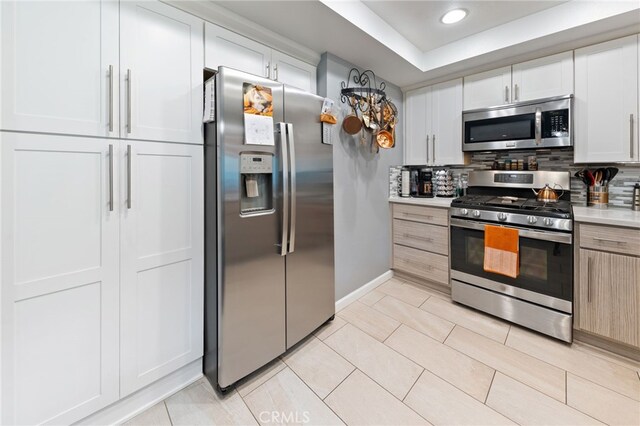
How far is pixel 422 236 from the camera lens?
279 cm

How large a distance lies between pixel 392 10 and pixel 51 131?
2.25 metres

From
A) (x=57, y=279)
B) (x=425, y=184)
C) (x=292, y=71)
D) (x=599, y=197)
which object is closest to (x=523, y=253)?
(x=599, y=197)

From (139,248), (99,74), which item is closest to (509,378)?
(139,248)

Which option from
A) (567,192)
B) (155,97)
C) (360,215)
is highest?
(155,97)

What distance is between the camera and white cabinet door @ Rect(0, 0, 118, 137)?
1034 mm

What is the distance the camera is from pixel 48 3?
3.62ft

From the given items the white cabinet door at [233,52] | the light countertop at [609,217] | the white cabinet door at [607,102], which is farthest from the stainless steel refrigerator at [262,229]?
the white cabinet door at [607,102]

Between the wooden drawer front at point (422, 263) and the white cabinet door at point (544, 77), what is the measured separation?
1.67 meters

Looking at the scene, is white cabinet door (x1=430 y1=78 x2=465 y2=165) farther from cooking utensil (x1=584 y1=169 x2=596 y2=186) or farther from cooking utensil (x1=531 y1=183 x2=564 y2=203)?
cooking utensil (x1=584 y1=169 x2=596 y2=186)

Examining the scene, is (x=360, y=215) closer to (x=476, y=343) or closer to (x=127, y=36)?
(x=476, y=343)

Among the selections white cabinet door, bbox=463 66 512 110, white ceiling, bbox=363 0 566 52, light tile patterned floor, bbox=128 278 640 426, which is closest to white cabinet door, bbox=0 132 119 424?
light tile patterned floor, bbox=128 278 640 426

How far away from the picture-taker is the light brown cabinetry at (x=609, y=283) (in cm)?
166

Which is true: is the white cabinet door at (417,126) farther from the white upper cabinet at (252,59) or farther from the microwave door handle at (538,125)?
the white upper cabinet at (252,59)

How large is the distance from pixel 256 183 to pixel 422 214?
6.19 ft
